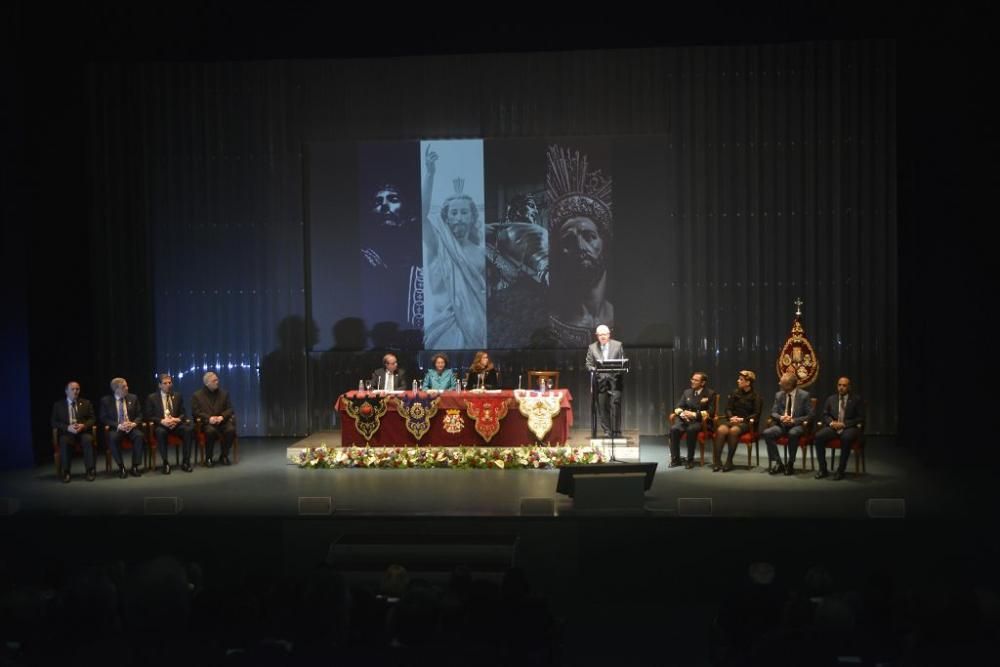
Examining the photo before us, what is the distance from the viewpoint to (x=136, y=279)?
1233cm

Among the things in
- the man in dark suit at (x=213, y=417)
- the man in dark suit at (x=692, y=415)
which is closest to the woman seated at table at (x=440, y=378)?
the man in dark suit at (x=213, y=417)

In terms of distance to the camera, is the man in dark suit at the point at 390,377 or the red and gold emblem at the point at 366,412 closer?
the red and gold emblem at the point at 366,412

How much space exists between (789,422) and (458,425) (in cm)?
298

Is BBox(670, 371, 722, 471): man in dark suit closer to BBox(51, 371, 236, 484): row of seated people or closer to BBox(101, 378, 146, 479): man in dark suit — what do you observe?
BBox(51, 371, 236, 484): row of seated people

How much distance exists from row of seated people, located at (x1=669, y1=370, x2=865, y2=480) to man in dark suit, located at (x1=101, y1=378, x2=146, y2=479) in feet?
15.4

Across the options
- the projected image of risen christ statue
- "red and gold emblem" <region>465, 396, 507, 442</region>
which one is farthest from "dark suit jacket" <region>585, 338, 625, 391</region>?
the projected image of risen christ statue

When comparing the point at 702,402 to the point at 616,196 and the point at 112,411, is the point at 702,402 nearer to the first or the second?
the point at 616,196

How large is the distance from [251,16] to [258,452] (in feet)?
14.6

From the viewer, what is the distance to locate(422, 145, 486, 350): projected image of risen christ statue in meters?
11.9

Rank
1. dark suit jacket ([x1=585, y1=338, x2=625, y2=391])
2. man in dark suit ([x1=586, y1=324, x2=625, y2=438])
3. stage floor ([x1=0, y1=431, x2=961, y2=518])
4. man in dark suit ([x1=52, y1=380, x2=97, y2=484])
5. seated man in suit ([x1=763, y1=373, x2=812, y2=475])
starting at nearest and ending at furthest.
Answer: stage floor ([x1=0, y1=431, x2=961, y2=518]), seated man in suit ([x1=763, y1=373, x2=812, y2=475]), man in dark suit ([x1=52, y1=380, x2=97, y2=484]), man in dark suit ([x1=586, y1=324, x2=625, y2=438]), dark suit jacket ([x1=585, y1=338, x2=625, y2=391])

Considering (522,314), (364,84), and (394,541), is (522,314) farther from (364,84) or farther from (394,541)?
(394,541)

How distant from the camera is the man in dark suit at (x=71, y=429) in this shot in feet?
31.7

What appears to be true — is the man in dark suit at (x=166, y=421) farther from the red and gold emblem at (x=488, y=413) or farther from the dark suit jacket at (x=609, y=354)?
the dark suit jacket at (x=609, y=354)

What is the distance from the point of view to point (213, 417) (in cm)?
1032
